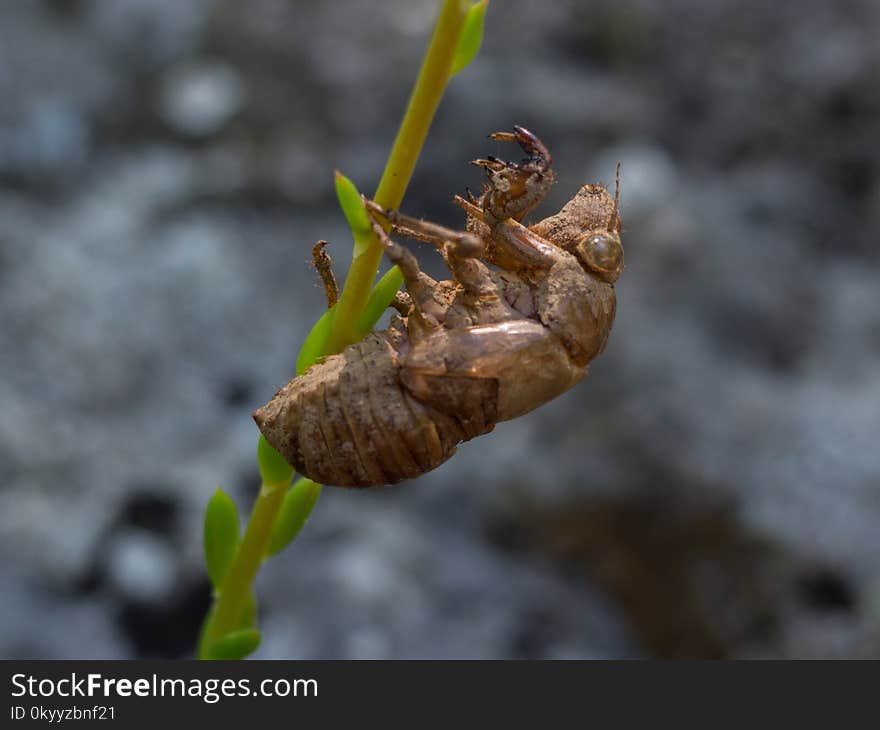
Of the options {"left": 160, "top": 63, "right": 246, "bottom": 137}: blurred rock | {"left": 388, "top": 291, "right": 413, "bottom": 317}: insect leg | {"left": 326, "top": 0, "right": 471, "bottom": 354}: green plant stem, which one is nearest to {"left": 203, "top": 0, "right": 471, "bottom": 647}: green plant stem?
{"left": 326, "top": 0, "right": 471, "bottom": 354}: green plant stem

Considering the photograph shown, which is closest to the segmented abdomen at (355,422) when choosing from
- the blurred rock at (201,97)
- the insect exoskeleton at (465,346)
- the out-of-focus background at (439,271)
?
the insect exoskeleton at (465,346)

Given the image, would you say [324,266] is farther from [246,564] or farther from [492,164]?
[246,564]

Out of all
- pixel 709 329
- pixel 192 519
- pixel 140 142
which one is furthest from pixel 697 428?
pixel 140 142

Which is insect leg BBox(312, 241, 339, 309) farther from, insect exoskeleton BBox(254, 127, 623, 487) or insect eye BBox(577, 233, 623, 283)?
insect eye BBox(577, 233, 623, 283)

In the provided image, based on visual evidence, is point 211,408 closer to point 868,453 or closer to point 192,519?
point 192,519

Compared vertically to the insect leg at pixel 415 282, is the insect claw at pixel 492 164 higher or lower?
higher

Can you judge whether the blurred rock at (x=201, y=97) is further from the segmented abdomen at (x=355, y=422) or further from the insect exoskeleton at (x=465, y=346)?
the segmented abdomen at (x=355, y=422)
